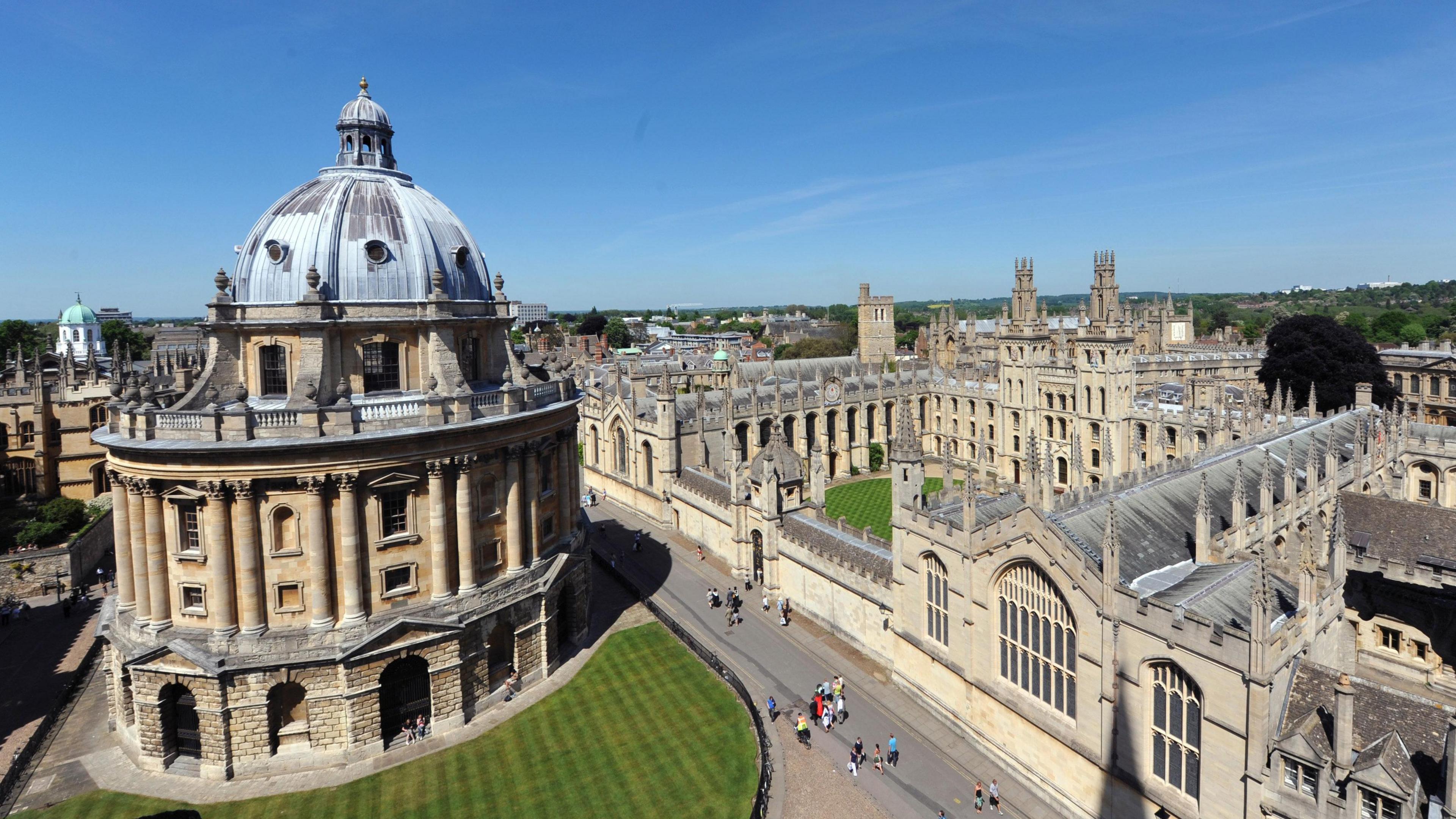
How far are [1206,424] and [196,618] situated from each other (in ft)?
180

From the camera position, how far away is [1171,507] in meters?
26.9

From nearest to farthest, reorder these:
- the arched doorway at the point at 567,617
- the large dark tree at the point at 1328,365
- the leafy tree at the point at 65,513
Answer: the arched doorway at the point at 567,617, the leafy tree at the point at 65,513, the large dark tree at the point at 1328,365

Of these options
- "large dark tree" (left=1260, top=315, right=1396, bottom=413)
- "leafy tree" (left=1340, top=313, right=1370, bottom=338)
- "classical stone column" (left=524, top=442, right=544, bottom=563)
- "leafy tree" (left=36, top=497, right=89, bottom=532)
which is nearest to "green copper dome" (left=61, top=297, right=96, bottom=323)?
"leafy tree" (left=36, top=497, right=89, bottom=532)

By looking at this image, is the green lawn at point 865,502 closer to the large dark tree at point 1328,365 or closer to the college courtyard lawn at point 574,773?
the college courtyard lawn at point 574,773

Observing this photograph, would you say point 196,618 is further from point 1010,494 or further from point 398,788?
point 1010,494

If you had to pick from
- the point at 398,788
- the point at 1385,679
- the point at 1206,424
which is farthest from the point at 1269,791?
the point at 1206,424

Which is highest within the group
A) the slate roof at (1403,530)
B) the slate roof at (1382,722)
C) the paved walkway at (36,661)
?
the slate roof at (1403,530)

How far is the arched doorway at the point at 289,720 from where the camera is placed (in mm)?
25594

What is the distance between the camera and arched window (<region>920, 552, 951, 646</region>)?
88.4 ft

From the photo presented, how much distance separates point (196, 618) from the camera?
25.7 m

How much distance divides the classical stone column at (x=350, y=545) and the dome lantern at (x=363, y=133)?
48.2ft

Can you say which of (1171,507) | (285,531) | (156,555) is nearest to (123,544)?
(156,555)

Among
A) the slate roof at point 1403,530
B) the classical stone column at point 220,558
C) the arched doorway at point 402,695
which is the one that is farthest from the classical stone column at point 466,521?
the slate roof at point 1403,530

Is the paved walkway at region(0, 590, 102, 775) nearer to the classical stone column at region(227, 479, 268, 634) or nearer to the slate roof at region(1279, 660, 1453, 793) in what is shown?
the classical stone column at region(227, 479, 268, 634)
